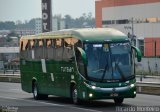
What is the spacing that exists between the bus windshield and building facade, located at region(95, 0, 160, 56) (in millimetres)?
60228

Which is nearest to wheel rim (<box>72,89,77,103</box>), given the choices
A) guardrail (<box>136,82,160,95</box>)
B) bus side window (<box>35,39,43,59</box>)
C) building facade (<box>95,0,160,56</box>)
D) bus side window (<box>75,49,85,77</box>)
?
bus side window (<box>75,49,85,77</box>)

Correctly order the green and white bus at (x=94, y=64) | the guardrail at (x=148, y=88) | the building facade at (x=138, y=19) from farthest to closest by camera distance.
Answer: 1. the building facade at (x=138, y=19)
2. the guardrail at (x=148, y=88)
3. the green and white bus at (x=94, y=64)

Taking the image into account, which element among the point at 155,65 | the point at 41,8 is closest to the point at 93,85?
the point at 155,65

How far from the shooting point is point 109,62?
2428 cm

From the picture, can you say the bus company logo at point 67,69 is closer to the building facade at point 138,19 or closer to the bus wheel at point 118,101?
the bus wheel at point 118,101

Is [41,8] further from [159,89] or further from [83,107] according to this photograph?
[83,107]

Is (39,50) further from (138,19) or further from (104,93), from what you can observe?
(138,19)

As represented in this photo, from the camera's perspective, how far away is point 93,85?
24078mm

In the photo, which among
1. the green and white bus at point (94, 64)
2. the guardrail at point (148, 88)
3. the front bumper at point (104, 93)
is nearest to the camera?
the front bumper at point (104, 93)

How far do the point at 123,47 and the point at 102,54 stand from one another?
0.93 metres

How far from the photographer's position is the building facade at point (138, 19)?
297ft

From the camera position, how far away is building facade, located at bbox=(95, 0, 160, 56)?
90562 mm

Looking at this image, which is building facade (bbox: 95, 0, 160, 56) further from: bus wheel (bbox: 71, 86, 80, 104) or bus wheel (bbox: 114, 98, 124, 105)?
bus wheel (bbox: 114, 98, 124, 105)

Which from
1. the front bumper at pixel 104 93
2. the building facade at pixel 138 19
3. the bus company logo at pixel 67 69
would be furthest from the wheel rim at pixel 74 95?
the building facade at pixel 138 19
